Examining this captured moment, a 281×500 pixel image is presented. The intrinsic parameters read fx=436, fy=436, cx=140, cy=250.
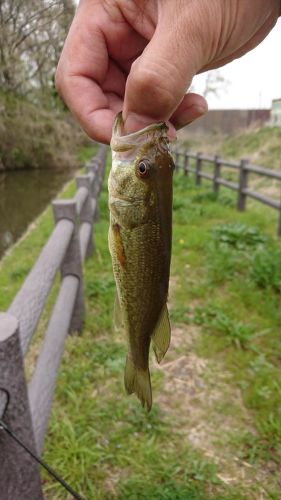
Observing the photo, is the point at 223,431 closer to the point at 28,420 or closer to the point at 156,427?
the point at 156,427

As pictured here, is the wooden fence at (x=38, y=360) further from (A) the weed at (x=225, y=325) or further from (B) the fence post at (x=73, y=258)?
(A) the weed at (x=225, y=325)

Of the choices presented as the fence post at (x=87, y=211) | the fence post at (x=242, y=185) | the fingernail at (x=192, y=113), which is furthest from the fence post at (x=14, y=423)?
the fence post at (x=242, y=185)

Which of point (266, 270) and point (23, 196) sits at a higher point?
point (266, 270)

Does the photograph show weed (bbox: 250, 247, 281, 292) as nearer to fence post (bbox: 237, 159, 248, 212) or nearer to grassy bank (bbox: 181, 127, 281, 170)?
fence post (bbox: 237, 159, 248, 212)

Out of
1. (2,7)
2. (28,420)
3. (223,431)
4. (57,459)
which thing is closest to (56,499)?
(57,459)

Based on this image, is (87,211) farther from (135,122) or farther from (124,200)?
(135,122)

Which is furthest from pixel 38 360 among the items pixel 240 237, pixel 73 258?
pixel 240 237
